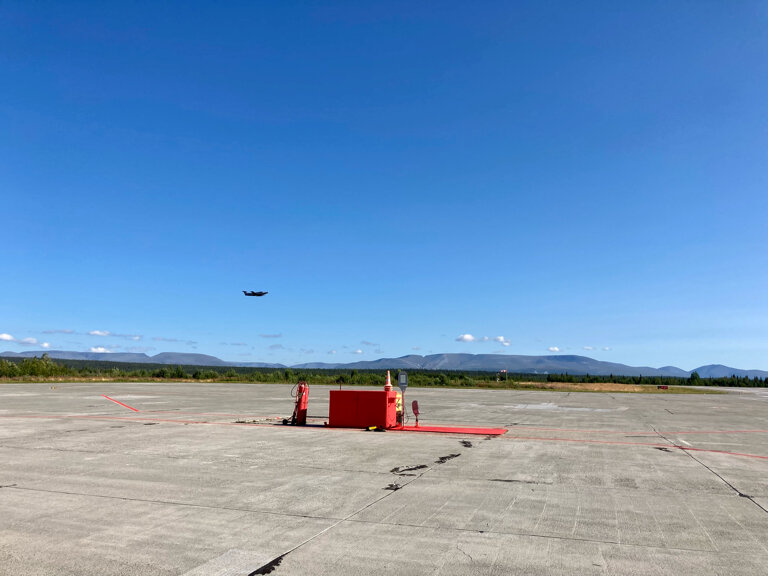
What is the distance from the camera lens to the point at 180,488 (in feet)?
28.1

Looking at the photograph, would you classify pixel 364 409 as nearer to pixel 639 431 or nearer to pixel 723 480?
pixel 639 431

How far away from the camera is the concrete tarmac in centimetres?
549

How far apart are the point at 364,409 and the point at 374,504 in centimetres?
947

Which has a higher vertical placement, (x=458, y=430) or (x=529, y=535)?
(x=458, y=430)

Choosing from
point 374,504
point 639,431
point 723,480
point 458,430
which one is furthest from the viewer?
point 639,431

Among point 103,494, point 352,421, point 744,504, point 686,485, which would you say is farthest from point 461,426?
point 103,494

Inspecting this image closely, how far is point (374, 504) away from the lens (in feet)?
25.1

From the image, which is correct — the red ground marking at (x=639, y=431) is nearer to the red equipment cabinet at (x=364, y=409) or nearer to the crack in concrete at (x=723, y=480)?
the crack in concrete at (x=723, y=480)

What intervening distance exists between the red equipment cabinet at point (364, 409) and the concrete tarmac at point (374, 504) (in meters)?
1.25

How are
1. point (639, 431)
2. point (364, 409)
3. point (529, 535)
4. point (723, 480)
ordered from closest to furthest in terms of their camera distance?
point (529, 535) < point (723, 480) < point (364, 409) < point (639, 431)

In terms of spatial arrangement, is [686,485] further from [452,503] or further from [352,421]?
[352,421]

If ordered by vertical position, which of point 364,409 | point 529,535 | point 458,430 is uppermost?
point 364,409

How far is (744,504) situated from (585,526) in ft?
10.2

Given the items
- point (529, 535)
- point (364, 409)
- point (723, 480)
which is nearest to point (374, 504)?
point (529, 535)
